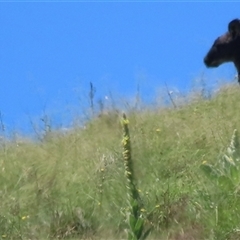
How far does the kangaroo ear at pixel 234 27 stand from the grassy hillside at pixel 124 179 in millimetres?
1619

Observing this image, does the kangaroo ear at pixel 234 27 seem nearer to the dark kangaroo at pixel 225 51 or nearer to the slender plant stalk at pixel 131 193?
the dark kangaroo at pixel 225 51

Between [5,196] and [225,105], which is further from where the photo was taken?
[225,105]

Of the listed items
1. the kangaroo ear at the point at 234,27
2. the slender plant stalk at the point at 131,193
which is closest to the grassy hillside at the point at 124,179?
the kangaroo ear at the point at 234,27

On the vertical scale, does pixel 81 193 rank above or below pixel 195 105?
below

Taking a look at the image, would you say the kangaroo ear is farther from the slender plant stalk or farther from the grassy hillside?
the slender plant stalk

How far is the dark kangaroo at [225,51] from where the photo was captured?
1111cm

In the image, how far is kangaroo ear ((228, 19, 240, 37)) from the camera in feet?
35.6

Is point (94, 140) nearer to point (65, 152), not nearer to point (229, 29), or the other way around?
point (65, 152)

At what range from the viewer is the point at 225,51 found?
1111 cm

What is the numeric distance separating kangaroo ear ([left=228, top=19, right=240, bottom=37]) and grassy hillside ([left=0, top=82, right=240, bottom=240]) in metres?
1.62

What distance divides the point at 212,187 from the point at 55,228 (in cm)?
128

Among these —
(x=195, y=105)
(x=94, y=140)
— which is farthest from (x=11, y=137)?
(x=195, y=105)

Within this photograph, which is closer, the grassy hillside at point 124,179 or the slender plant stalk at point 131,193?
the slender plant stalk at point 131,193

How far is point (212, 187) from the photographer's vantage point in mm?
5418
